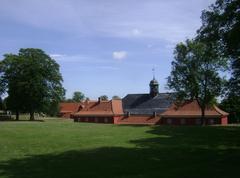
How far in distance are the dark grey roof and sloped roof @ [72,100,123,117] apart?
2204mm

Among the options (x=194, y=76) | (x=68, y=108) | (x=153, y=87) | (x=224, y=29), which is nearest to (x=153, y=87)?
(x=153, y=87)

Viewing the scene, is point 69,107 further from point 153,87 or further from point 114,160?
point 114,160

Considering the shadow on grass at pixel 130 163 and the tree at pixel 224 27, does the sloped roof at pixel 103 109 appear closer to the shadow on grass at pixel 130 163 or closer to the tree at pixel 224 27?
the tree at pixel 224 27

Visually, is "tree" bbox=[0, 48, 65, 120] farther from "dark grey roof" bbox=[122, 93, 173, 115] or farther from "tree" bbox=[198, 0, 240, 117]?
"tree" bbox=[198, 0, 240, 117]

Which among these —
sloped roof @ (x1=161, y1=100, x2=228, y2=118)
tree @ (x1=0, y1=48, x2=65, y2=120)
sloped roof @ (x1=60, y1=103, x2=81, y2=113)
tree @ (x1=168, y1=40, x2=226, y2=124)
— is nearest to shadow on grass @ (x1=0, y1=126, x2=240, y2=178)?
tree @ (x1=168, y1=40, x2=226, y2=124)

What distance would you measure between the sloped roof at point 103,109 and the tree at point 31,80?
15.6 meters

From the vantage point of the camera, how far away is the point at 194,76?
7294 cm

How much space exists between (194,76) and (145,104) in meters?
39.4

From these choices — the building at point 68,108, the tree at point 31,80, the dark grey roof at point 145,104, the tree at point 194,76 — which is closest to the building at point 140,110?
the dark grey roof at point 145,104

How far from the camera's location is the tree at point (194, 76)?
72438 mm

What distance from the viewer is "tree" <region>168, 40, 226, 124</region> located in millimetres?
72438

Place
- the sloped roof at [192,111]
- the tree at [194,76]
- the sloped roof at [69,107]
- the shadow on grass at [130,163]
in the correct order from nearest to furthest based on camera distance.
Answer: the shadow on grass at [130,163] → the tree at [194,76] → the sloped roof at [192,111] → the sloped roof at [69,107]

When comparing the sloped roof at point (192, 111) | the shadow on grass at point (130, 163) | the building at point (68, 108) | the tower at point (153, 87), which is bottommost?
the shadow on grass at point (130, 163)

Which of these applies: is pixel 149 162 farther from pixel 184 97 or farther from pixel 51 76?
pixel 51 76
